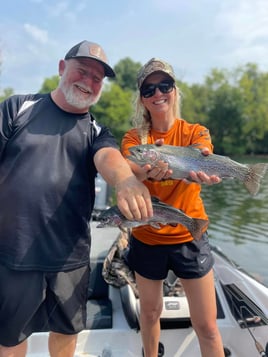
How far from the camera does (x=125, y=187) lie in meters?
1.94

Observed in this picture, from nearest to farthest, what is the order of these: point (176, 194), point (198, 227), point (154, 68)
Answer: point (198, 227)
point (176, 194)
point (154, 68)

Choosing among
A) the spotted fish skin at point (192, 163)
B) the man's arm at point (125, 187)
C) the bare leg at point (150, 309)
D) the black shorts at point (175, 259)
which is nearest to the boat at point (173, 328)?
the bare leg at point (150, 309)

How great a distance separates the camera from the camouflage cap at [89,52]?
95.8 inches

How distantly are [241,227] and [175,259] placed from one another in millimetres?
11041

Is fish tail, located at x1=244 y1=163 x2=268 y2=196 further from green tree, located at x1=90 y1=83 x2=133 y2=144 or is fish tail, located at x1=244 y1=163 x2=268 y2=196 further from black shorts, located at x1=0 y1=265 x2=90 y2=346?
green tree, located at x1=90 y1=83 x2=133 y2=144

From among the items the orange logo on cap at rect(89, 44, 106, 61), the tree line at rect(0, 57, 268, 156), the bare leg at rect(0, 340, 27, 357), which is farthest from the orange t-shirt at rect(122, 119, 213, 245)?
the tree line at rect(0, 57, 268, 156)

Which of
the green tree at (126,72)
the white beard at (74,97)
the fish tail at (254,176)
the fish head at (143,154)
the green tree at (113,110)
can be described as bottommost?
the green tree at (113,110)

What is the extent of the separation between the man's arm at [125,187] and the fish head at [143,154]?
173 millimetres

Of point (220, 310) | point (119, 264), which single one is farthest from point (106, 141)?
point (220, 310)

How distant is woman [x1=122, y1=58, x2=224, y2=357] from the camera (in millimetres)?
2715

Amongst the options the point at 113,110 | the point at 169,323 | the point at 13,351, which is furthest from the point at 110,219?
the point at 113,110

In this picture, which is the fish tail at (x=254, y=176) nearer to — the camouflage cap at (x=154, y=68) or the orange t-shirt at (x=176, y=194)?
the orange t-shirt at (x=176, y=194)

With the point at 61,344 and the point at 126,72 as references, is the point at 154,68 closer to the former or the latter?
the point at 61,344

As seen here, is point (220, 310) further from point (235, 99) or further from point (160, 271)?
point (235, 99)
